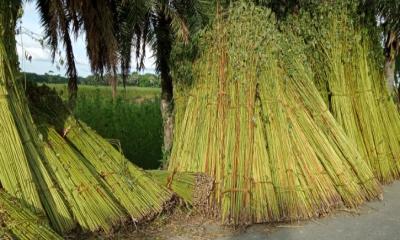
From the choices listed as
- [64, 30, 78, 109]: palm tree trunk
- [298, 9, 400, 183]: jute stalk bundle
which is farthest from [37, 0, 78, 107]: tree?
[298, 9, 400, 183]: jute stalk bundle

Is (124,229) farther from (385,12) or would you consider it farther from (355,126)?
(385,12)

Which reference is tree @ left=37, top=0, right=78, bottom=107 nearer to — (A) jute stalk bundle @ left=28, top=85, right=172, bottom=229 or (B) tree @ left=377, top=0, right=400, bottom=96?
(A) jute stalk bundle @ left=28, top=85, right=172, bottom=229

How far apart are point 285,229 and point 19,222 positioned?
8.19ft

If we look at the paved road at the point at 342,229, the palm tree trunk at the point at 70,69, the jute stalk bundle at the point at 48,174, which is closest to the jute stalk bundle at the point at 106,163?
the jute stalk bundle at the point at 48,174

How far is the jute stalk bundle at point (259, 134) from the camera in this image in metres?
4.85

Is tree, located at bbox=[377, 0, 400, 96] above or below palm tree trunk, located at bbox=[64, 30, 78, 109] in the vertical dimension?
above

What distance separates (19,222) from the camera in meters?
3.23

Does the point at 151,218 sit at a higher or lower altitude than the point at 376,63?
lower

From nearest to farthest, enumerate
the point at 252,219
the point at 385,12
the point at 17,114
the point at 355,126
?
the point at 17,114
the point at 252,219
the point at 355,126
the point at 385,12

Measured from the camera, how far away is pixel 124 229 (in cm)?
444

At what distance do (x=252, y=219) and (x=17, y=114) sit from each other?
2301 mm

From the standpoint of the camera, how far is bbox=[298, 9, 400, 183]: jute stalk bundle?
5.98 m

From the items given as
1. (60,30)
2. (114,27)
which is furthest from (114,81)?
(60,30)

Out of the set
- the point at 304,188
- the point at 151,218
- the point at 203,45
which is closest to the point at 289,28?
the point at 203,45
